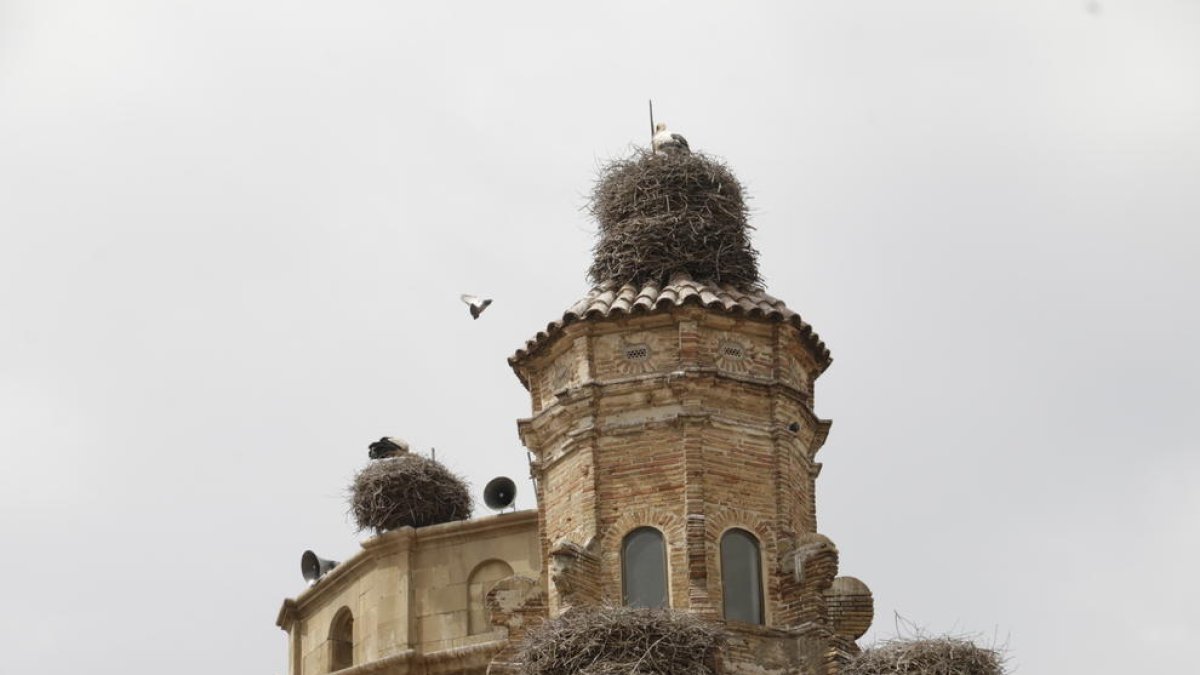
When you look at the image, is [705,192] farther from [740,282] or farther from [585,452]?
[585,452]

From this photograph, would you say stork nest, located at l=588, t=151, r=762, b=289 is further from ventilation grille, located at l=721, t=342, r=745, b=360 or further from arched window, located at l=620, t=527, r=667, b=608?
arched window, located at l=620, t=527, r=667, b=608

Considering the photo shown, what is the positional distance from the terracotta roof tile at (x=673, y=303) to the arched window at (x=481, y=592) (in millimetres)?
3157

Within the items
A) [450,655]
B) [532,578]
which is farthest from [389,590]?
[532,578]

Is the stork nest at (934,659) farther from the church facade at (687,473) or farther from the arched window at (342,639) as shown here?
→ the arched window at (342,639)

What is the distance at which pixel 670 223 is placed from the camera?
28.9m

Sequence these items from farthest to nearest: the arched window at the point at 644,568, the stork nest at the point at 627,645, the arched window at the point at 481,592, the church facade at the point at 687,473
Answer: the arched window at the point at 481,592 < the arched window at the point at 644,568 < the church facade at the point at 687,473 < the stork nest at the point at 627,645

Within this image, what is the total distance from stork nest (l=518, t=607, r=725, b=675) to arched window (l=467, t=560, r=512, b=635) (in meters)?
5.02

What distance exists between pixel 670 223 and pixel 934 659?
572cm

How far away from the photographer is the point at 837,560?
2689 centimetres

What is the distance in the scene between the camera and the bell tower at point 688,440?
87.8 ft

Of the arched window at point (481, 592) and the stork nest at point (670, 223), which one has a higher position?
the stork nest at point (670, 223)

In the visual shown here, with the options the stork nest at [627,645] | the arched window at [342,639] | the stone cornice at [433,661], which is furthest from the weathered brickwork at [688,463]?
the arched window at [342,639]

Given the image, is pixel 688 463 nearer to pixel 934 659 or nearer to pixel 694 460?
pixel 694 460

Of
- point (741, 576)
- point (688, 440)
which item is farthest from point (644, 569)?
point (688, 440)
